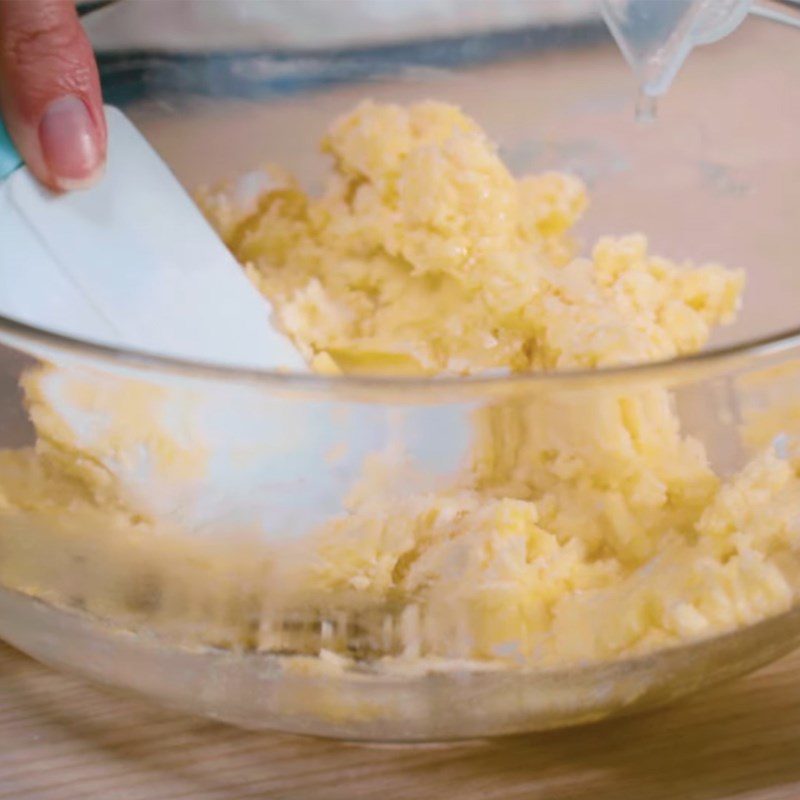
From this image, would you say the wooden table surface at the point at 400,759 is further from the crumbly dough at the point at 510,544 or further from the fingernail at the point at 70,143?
the fingernail at the point at 70,143

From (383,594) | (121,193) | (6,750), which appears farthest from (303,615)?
(121,193)

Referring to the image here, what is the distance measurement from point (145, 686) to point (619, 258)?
419 mm

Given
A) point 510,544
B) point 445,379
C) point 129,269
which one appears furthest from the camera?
point 129,269

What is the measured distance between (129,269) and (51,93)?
12cm

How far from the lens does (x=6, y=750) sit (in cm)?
57

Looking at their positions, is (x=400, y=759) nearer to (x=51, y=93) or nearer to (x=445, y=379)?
(x=445, y=379)

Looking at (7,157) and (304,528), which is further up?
(7,157)

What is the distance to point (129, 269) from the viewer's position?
2.16 ft

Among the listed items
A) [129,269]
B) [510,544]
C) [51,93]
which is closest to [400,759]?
[510,544]

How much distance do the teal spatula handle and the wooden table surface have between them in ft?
A: 0.90

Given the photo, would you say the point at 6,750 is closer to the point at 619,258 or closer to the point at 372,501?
the point at 372,501

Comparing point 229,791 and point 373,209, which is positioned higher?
point 373,209

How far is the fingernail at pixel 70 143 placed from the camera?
64 centimetres

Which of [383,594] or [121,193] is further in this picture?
[121,193]
